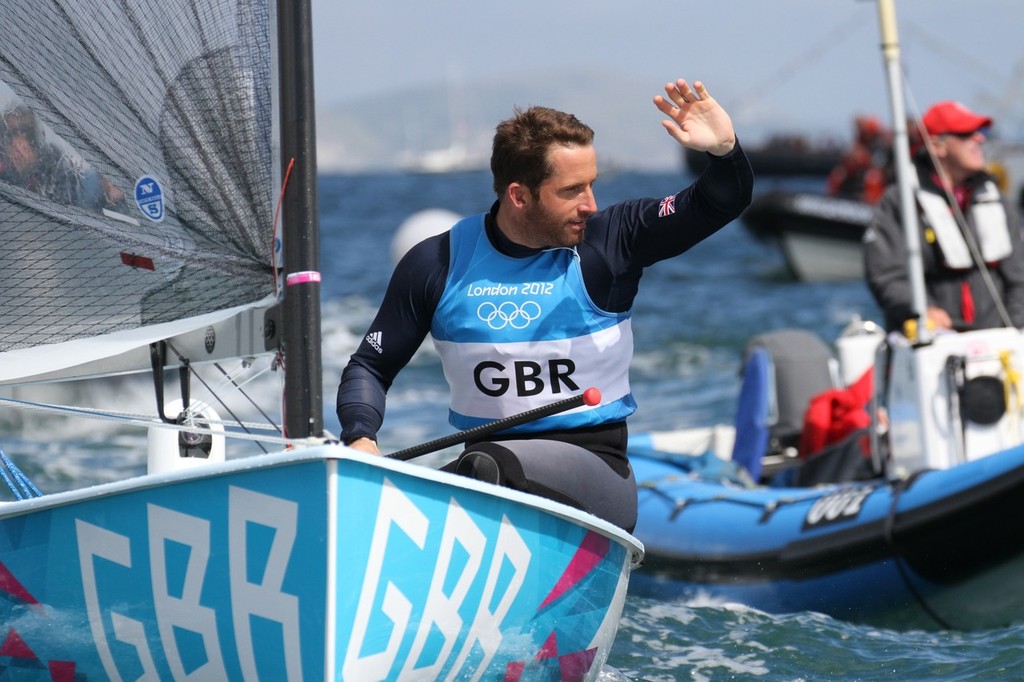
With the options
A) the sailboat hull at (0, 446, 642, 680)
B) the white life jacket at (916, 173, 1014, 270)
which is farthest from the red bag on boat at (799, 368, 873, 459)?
the sailboat hull at (0, 446, 642, 680)

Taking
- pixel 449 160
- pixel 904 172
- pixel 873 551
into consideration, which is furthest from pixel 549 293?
pixel 449 160

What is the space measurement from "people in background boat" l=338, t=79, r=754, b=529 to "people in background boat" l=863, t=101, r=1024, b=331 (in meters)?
2.63

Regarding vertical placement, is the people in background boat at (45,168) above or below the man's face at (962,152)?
below

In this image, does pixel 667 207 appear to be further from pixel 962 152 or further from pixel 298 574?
pixel 962 152

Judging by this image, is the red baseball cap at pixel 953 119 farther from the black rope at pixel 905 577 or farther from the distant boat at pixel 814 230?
the distant boat at pixel 814 230

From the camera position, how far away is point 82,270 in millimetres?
3492

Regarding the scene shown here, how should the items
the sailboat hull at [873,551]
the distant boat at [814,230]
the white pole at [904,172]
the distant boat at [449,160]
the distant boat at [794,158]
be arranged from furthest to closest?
the distant boat at [449,160] → the distant boat at [794,158] → the distant boat at [814,230] → the white pole at [904,172] → the sailboat hull at [873,551]

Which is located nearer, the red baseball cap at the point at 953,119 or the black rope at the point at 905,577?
the black rope at the point at 905,577

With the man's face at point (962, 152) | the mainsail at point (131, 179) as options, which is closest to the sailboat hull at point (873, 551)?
the man's face at point (962, 152)

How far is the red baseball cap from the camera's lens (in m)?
5.41

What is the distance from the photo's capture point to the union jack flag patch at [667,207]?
3105 mm

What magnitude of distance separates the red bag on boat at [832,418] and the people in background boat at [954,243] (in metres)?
0.44

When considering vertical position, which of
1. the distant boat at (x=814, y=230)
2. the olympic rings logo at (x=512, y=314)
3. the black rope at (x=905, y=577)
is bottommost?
the black rope at (x=905, y=577)

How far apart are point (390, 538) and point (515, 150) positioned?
971 mm
